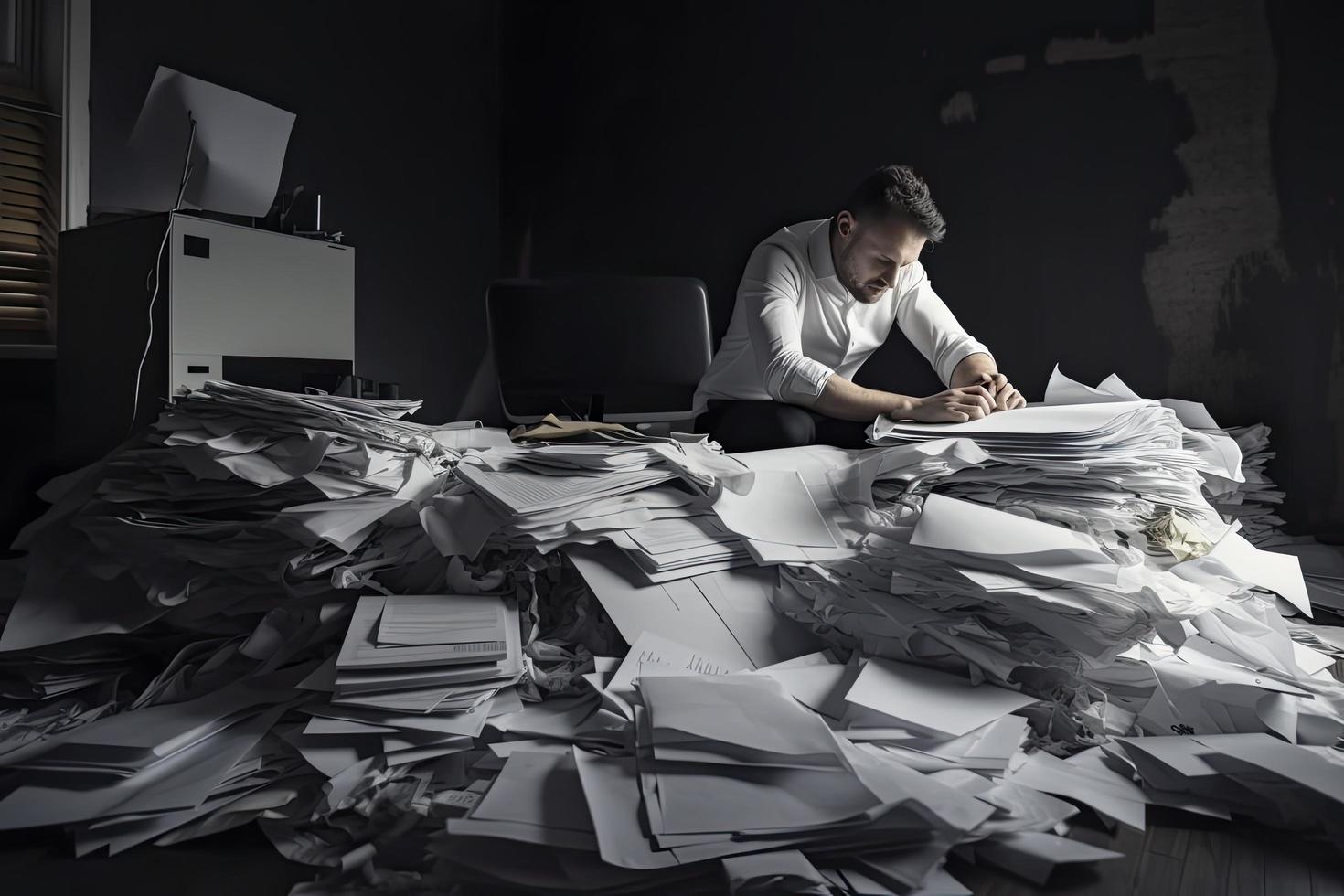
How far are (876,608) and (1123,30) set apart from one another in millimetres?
2949

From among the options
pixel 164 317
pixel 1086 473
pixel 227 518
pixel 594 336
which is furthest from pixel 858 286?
pixel 164 317

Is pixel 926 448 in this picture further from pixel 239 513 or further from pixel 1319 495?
pixel 1319 495

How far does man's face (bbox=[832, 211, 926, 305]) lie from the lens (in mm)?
2008

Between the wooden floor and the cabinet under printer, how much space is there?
1531 millimetres

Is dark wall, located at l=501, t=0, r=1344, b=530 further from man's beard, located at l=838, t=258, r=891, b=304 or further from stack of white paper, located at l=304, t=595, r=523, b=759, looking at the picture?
stack of white paper, located at l=304, t=595, r=523, b=759

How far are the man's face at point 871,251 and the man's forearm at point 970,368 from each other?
282mm

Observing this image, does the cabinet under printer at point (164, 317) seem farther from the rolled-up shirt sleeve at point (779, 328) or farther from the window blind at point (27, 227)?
the rolled-up shirt sleeve at point (779, 328)

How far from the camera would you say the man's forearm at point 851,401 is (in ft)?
5.69

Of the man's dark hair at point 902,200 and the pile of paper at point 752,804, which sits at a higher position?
the man's dark hair at point 902,200

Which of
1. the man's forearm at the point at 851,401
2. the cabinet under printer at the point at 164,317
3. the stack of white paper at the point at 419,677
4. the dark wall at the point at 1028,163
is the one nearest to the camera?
the stack of white paper at the point at 419,677

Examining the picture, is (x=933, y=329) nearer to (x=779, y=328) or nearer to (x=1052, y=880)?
(x=779, y=328)

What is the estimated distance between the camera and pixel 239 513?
1221mm

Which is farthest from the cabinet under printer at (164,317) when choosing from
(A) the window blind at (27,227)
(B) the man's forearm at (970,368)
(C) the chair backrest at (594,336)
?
(B) the man's forearm at (970,368)

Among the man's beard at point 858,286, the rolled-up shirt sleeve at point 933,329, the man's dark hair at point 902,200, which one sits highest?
the man's dark hair at point 902,200
